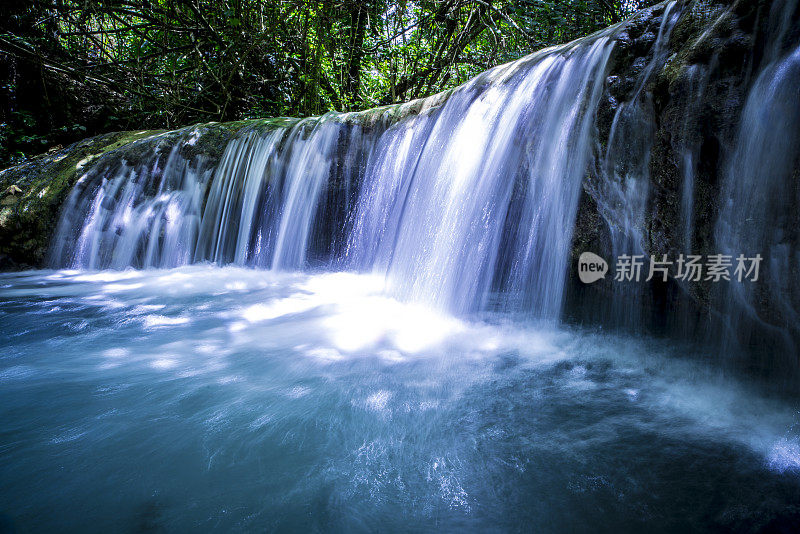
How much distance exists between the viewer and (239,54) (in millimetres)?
8602

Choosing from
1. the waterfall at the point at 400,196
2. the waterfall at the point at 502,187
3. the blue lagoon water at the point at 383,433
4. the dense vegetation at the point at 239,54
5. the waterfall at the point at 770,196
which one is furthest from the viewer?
the dense vegetation at the point at 239,54

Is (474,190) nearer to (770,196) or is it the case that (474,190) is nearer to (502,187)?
(502,187)

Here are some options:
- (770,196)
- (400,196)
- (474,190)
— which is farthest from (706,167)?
(400,196)

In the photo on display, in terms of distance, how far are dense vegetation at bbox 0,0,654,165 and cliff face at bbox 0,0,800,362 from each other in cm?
502

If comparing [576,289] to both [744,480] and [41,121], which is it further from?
[41,121]

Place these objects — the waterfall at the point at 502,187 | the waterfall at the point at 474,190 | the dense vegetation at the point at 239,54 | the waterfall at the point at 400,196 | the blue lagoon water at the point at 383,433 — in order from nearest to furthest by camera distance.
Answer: the blue lagoon water at the point at 383,433 → the waterfall at the point at 474,190 → the waterfall at the point at 502,187 → the waterfall at the point at 400,196 → the dense vegetation at the point at 239,54

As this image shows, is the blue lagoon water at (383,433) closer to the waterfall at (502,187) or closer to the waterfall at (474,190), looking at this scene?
the waterfall at (502,187)

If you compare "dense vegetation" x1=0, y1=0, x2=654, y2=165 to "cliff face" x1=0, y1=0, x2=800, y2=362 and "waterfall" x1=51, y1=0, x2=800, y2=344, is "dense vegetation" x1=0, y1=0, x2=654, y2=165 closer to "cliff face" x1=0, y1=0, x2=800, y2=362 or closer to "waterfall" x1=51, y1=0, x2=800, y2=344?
"waterfall" x1=51, y1=0, x2=800, y2=344

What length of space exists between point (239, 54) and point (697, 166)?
9009 millimetres

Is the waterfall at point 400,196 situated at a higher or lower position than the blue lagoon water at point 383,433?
higher

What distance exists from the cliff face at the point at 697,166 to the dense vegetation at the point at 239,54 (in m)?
5.02

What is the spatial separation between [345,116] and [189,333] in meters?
4.05

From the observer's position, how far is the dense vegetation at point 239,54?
7.24 meters

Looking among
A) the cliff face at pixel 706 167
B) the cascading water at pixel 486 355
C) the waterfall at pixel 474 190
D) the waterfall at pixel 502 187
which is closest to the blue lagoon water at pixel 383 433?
the cascading water at pixel 486 355
